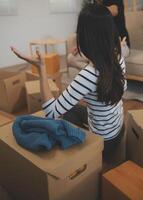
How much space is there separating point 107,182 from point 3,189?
58cm

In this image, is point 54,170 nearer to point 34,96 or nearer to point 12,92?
point 34,96

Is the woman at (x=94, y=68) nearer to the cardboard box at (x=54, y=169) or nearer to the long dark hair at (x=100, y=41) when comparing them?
the long dark hair at (x=100, y=41)

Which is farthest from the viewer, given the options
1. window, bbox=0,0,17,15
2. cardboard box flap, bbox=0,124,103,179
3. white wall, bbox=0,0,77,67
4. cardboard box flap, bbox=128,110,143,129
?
white wall, bbox=0,0,77,67

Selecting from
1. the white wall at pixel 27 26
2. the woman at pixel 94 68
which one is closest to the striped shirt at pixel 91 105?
the woman at pixel 94 68

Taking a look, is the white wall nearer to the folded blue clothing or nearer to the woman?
the woman

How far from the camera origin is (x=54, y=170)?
2.94 feet

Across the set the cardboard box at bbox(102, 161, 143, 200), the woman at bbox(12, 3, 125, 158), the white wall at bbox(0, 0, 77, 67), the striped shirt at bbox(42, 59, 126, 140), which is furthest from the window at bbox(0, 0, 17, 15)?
the cardboard box at bbox(102, 161, 143, 200)

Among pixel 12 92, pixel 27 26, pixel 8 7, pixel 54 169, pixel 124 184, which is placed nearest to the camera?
pixel 54 169

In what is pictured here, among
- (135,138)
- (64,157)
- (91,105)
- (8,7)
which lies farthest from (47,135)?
(8,7)

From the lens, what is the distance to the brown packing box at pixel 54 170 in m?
0.93

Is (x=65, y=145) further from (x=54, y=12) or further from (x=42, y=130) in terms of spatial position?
(x=54, y=12)

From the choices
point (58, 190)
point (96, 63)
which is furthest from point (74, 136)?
point (96, 63)

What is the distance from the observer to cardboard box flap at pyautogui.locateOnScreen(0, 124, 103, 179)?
91cm

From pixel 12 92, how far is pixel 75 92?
1307mm
